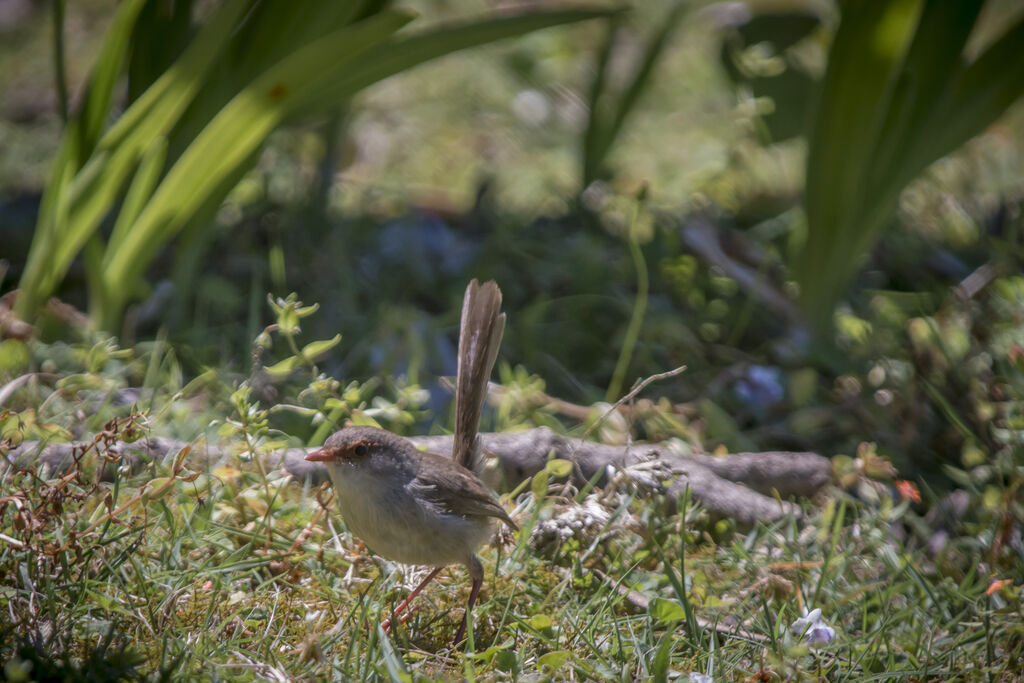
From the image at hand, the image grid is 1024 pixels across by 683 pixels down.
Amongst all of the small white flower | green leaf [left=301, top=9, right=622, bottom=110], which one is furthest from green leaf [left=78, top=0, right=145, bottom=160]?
the small white flower

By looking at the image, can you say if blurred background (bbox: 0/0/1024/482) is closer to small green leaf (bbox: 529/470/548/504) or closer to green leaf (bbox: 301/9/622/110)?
green leaf (bbox: 301/9/622/110)

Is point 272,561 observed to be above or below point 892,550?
above

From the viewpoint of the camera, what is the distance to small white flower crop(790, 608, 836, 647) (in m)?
2.08

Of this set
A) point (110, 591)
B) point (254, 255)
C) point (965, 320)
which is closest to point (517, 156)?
point (254, 255)

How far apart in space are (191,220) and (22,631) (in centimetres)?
188

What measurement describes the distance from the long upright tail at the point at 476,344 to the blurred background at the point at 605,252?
0.45m

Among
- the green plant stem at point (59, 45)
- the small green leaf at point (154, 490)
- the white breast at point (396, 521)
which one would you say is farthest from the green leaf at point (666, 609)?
the green plant stem at point (59, 45)

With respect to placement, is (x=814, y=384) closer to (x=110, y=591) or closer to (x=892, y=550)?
(x=892, y=550)

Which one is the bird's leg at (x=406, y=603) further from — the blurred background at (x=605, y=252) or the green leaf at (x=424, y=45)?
the green leaf at (x=424, y=45)

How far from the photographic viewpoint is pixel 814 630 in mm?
2107

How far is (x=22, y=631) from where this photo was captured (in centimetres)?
188

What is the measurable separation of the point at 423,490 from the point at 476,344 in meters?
0.42

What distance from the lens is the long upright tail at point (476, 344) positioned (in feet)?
7.64

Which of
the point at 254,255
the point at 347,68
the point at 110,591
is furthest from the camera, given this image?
the point at 254,255
